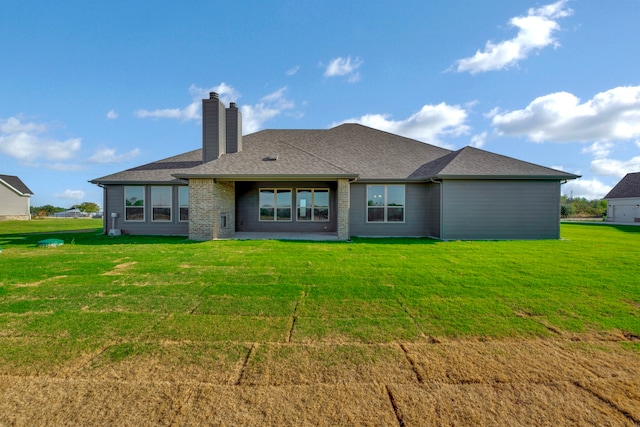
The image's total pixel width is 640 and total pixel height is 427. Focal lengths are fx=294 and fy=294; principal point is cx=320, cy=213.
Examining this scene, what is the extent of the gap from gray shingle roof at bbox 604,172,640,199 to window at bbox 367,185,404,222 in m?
32.0

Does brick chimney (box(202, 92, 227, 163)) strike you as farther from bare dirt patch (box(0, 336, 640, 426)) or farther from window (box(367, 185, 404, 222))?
bare dirt patch (box(0, 336, 640, 426))

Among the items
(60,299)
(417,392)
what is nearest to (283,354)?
(417,392)

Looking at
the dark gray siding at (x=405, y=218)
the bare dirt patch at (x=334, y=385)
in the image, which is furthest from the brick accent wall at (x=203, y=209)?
the bare dirt patch at (x=334, y=385)

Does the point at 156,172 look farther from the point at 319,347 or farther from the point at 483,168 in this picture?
the point at 483,168

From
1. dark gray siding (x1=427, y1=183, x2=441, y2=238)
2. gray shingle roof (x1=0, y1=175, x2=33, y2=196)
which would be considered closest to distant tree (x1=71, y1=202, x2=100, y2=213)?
gray shingle roof (x1=0, y1=175, x2=33, y2=196)

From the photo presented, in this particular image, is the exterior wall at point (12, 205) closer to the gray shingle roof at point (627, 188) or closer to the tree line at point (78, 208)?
the tree line at point (78, 208)

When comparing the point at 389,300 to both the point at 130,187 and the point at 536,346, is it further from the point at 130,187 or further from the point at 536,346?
the point at 130,187

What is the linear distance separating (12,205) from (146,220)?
31.0 metres

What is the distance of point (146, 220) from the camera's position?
46.5 ft

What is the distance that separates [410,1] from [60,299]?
13.5m

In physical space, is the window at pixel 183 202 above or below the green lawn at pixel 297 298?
above

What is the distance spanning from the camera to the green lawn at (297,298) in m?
3.56

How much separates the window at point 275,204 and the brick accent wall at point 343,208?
3766 mm

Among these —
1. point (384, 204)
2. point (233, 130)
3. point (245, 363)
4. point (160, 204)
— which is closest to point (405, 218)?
point (384, 204)
